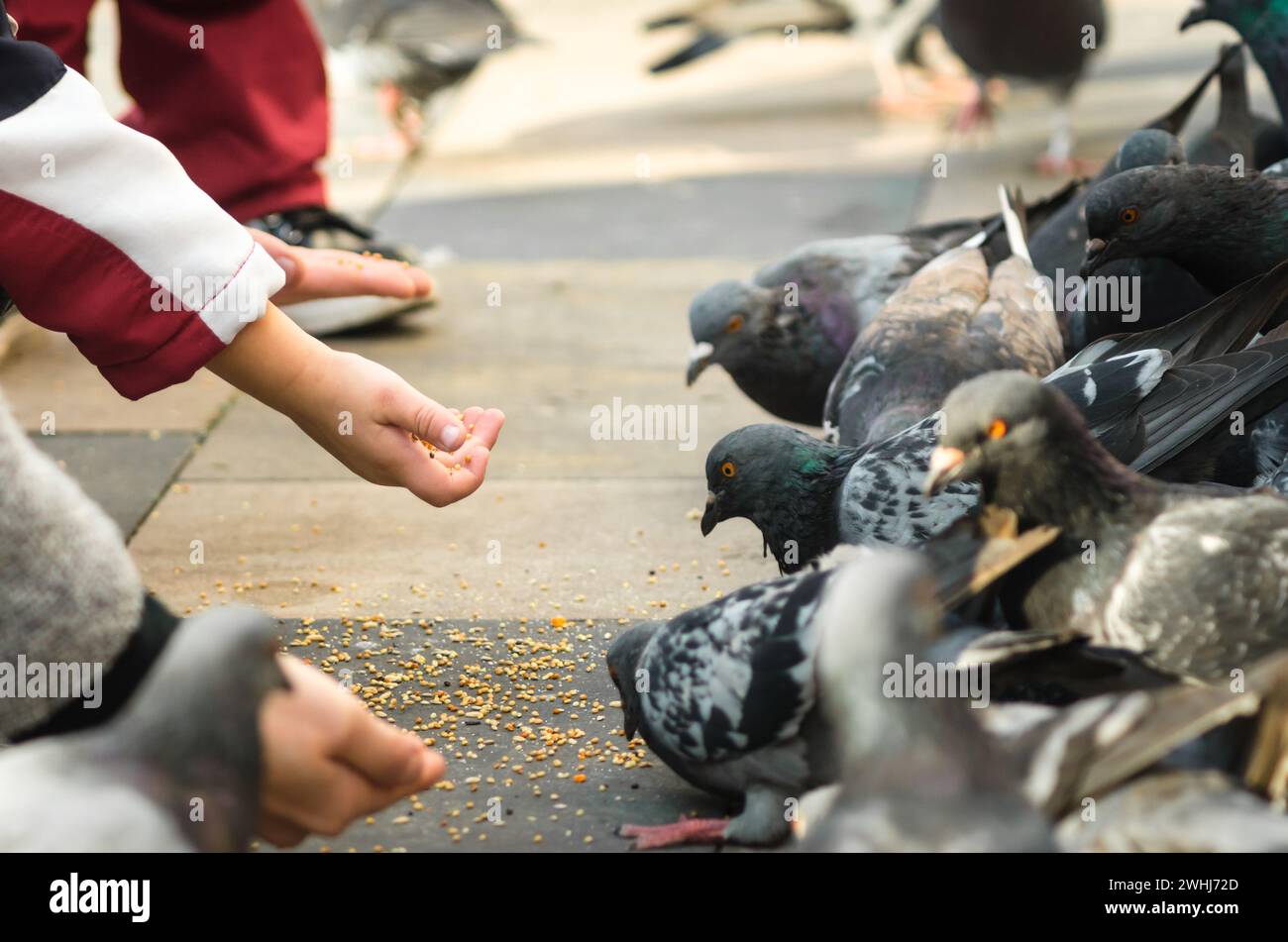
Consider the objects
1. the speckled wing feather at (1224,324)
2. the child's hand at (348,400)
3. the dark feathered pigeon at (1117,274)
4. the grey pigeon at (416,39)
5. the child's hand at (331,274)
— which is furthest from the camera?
the grey pigeon at (416,39)

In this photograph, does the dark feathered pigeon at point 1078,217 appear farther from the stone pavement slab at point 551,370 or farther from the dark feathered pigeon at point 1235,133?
the stone pavement slab at point 551,370

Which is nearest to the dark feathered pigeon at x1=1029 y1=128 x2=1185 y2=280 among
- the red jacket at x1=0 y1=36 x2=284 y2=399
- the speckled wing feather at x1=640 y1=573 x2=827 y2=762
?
the speckled wing feather at x1=640 y1=573 x2=827 y2=762

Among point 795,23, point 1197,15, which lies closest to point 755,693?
point 1197,15

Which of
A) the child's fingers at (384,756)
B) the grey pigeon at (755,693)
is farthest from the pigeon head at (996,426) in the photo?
the child's fingers at (384,756)

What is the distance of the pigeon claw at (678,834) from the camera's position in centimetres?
257

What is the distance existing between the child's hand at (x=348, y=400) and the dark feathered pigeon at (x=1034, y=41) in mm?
5365

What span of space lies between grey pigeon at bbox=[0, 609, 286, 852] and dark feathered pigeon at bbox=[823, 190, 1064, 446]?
1.95 metres

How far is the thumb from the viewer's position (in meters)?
A: 2.74

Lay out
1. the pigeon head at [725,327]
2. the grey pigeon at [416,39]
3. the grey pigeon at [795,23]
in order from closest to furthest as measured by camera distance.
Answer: the pigeon head at [725,327] < the grey pigeon at [416,39] < the grey pigeon at [795,23]

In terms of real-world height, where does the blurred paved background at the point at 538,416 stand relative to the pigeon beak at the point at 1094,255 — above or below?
below

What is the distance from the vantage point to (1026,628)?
2.54 m

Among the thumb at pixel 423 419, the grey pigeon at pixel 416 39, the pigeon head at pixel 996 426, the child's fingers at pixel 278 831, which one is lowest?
the grey pigeon at pixel 416 39
